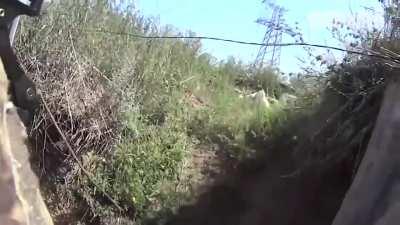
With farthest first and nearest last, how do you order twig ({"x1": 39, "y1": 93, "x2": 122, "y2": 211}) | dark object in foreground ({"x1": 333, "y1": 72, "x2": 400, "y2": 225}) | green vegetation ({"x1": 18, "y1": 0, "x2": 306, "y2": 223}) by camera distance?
green vegetation ({"x1": 18, "y1": 0, "x2": 306, "y2": 223})
twig ({"x1": 39, "y1": 93, "x2": 122, "y2": 211})
dark object in foreground ({"x1": 333, "y1": 72, "x2": 400, "y2": 225})

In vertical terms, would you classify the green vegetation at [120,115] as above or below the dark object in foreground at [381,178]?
below

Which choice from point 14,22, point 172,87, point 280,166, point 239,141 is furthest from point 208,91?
point 14,22

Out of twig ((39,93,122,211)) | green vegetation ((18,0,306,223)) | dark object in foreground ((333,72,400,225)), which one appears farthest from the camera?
Answer: green vegetation ((18,0,306,223))

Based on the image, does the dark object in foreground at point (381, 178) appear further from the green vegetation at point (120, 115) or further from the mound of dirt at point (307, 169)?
the green vegetation at point (120, 115)

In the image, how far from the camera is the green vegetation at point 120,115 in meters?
8.87

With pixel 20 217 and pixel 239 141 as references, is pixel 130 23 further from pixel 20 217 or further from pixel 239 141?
pixel 20 217

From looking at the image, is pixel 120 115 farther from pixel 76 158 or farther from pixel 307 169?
pixel 307 169

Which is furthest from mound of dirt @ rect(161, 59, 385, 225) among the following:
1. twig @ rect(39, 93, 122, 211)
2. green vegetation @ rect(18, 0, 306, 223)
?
twig @ rect(39, 93, 122, 211)

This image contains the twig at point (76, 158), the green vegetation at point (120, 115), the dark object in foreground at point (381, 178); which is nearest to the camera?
the dark object in foreground at point (381, 178)

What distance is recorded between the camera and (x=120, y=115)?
30.3 ft

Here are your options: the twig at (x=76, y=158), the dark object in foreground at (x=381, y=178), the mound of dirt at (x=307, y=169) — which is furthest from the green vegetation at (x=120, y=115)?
the dark object in foreground at (x=381, y=178)

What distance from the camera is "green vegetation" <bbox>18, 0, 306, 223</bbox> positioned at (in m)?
8.87

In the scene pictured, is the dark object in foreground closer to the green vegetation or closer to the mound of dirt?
the mound of dirt

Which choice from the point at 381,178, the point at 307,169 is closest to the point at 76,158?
the point at 307,169
